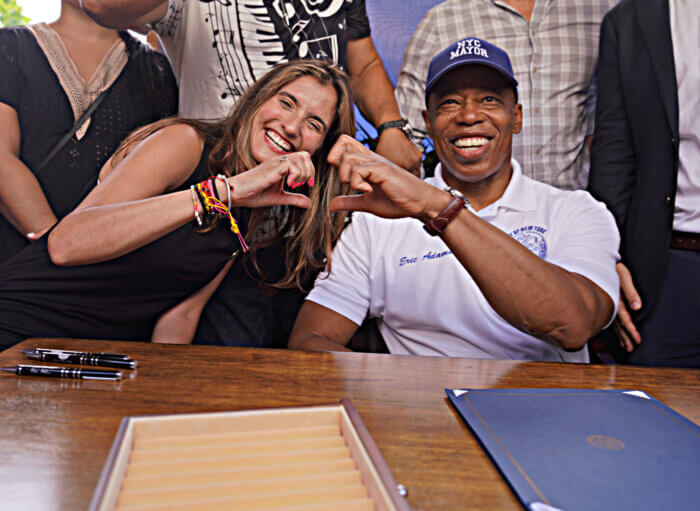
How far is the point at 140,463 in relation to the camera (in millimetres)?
540

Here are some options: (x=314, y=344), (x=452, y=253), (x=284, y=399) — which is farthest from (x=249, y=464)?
(x=452, y=253)

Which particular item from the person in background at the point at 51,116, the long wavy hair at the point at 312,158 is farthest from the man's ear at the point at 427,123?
the person in background at the point at 51,116

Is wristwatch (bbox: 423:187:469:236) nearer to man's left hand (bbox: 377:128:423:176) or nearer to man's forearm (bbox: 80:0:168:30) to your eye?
man's left hand (bbox: 377:128:423:176)

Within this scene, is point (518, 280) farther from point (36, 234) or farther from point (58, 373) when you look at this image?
point (36, 234)

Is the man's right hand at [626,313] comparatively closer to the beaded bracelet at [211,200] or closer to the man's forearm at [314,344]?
the man's forearm at [314,344]

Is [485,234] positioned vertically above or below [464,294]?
above

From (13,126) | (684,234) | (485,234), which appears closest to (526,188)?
(485,234)

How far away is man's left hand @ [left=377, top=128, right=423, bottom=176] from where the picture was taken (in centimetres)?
132

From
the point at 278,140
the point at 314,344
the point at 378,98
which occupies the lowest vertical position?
the point at 314,344

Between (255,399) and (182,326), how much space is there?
23.7 inches

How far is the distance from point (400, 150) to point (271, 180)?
382 millimetres

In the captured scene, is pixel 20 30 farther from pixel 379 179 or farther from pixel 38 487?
pixel 38 487

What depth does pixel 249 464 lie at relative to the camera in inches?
21.9

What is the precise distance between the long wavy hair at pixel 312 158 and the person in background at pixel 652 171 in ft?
2.52
